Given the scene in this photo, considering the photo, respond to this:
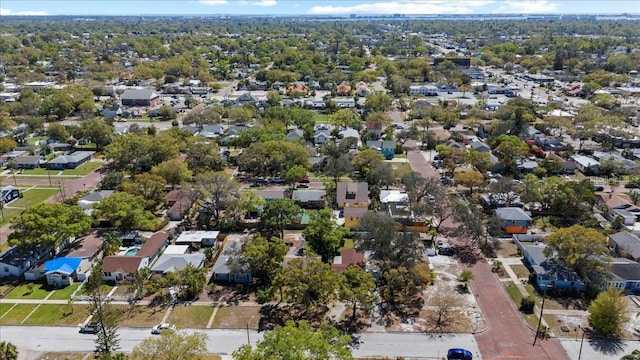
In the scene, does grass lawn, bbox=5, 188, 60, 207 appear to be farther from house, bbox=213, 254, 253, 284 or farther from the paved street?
house, bbox=213, 254, 253, 284

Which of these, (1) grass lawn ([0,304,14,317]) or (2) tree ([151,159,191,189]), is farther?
(2) tree ([151,159,191,189])

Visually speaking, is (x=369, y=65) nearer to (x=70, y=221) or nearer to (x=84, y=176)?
(x=84, y=176)

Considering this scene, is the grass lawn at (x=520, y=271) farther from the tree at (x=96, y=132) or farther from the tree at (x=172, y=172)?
the tree at (x=96, y=132)

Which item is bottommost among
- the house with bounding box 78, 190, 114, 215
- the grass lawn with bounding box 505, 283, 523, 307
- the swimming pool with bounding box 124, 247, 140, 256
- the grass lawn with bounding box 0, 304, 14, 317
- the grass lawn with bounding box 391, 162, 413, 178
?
the grass lawn with bounding box 0, 304, 14, 317

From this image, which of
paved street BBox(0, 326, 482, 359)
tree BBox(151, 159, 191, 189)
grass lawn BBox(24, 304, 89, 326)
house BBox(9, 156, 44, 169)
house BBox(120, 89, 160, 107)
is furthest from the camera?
house BBox(120, 89, 160, 107)

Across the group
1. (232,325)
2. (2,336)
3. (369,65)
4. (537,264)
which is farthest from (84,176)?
(369,65)

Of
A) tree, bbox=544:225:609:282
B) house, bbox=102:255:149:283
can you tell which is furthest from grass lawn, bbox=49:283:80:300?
tree, bbox=544:225:609:282

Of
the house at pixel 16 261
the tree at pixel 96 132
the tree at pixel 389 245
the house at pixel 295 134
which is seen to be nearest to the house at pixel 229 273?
the tree at pixel 389 245

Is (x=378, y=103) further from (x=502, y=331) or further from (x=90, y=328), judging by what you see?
(x=90, y=328)
